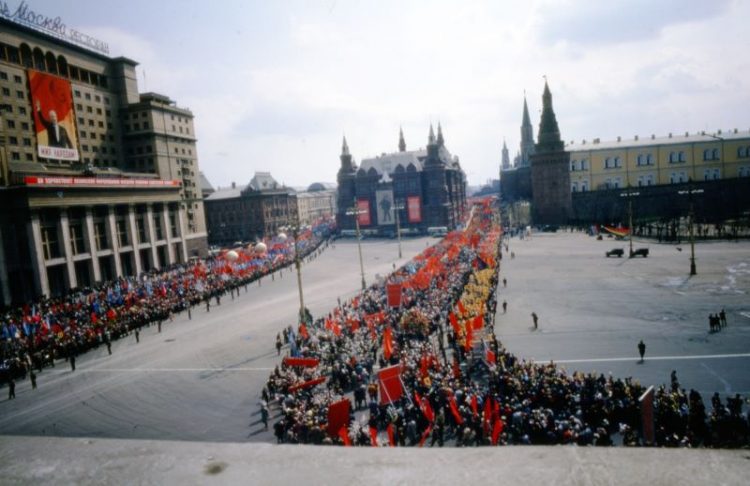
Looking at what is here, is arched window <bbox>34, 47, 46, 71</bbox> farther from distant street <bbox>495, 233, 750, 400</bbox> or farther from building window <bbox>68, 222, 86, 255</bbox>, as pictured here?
distant street <bbox>495, 233, 750, 400</bbox>

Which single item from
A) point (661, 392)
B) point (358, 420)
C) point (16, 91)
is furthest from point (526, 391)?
point (16, 91)

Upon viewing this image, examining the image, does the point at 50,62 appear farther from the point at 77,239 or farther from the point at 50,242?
the point at 50,242

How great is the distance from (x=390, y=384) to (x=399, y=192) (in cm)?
8979

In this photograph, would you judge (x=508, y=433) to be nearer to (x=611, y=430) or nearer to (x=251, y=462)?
(x=611, y=430)

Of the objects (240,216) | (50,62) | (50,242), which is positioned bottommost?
(50,242)

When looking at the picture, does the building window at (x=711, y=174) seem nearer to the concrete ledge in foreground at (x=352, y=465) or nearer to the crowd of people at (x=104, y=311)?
the crowd of people at (x=104, y=311)

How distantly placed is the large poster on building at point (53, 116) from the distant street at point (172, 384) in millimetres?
38991

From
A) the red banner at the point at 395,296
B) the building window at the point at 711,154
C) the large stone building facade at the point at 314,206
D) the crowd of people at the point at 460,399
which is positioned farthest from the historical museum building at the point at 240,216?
the building window at the point at 711,154

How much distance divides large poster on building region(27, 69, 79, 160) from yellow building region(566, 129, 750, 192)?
9718 cm

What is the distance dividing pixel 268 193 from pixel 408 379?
97.5 metres

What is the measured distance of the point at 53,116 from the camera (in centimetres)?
6056

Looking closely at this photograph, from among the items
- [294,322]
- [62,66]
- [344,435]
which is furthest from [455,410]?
[62,66]

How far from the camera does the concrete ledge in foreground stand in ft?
8.73

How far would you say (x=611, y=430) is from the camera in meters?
15.3
